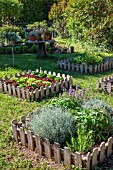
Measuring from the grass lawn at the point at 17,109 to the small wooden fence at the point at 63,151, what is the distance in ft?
0.71

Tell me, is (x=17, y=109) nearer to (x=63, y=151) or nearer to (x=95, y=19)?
(x=63, y=151)

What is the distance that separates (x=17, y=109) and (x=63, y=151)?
2720 mm

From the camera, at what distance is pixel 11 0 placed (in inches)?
945

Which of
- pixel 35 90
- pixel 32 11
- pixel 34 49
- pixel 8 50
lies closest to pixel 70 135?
pixel 35 90

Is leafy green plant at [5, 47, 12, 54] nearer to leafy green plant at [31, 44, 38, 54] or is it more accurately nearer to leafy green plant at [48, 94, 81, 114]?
leafy green plant at [31, 44, 38, 54]

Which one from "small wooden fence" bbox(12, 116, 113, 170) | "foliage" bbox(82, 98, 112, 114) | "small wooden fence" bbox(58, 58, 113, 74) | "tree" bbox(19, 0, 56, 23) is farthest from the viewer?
"tree" bbox(19, 0, 56, 23)

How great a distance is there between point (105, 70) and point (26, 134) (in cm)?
660

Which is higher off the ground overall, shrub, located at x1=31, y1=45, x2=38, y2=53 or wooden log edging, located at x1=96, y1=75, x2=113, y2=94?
shrub, located at x1=31, y1=45, x2=38, y2=53

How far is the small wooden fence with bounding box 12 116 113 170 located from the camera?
405 cm

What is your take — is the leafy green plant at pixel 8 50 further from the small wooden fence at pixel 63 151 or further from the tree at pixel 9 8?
the small wooden fence at pixel 63 151

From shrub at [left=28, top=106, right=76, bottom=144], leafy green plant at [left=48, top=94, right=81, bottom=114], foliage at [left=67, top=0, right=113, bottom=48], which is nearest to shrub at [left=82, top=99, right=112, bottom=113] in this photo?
leafy green plant at [left=48, top=94, right=81, bottom=114]

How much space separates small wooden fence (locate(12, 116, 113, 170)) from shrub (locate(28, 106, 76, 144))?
0.48ft

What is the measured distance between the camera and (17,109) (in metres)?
6.62

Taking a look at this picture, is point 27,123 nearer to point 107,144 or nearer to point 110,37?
point 107,144
